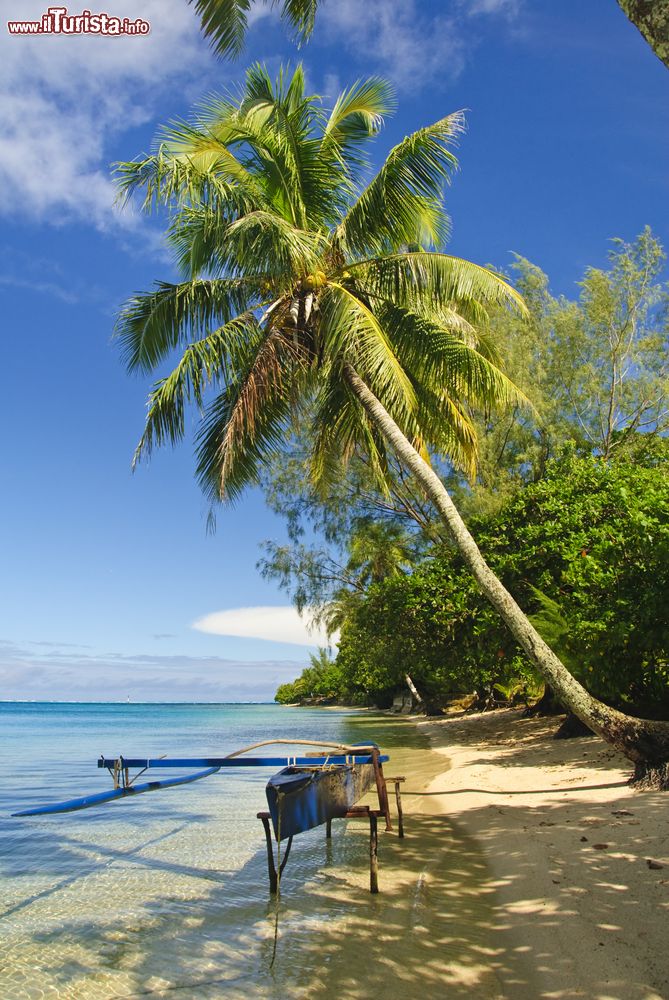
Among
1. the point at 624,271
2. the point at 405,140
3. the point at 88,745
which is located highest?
the point at 624,271

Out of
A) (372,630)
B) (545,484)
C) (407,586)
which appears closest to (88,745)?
(372,630)

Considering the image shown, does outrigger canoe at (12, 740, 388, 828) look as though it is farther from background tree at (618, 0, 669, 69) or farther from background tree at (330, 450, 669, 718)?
background tree at (618, 0, 669, 69)

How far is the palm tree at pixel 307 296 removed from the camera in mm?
9688

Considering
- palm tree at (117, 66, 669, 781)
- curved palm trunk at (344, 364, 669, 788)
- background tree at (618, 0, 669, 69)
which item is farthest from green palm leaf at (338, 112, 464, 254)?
background tree at (618, 0, 669, 69)

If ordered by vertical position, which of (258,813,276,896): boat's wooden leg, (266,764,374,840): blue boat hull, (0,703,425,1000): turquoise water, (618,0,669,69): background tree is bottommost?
A: (0,703,425,1000): turquoise water

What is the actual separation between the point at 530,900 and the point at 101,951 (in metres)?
3.22

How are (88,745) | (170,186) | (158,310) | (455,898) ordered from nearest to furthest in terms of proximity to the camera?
(455,898)
(170,186)
(158,310)
(88,745)

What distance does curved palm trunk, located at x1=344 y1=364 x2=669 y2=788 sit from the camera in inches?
299

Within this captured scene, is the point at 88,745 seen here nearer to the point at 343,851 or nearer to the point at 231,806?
the point at 231,806

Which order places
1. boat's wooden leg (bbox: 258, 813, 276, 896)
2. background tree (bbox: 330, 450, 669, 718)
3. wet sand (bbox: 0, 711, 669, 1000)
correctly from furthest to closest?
background tree (bbox: 330, 450, 669, 718) → boat's wooden leg (bbox: 258, 813, 276, 896) → wet sand (bbox: 0, 711, 669, 1000)

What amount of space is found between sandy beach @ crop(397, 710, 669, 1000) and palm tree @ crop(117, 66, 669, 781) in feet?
11.6

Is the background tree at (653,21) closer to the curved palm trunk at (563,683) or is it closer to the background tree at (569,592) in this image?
the background tree at (569,592)

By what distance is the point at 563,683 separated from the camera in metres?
8.05

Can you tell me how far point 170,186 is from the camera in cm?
970
